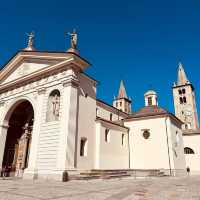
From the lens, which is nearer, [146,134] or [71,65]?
[71,65]

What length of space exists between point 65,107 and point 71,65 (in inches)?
142

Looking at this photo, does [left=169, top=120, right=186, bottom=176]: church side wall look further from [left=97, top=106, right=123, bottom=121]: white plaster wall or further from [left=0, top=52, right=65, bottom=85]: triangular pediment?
[left=0, top=52, right=65, bottom=85]: triangular pediment

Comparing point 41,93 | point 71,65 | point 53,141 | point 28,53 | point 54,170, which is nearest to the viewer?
point 54,170

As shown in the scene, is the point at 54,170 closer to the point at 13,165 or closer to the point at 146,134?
the point at 13,165

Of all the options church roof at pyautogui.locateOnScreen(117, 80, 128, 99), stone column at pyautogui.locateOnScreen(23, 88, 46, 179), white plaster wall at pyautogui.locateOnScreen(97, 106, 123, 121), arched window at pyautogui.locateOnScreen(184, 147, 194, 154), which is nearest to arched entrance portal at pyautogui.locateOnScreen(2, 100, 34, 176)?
stone column at pyautogui.locateOnScreen(23, 88, 46, 179)

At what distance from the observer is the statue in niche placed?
17.9m

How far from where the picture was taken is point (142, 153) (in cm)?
2372

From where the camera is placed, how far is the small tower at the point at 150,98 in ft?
105

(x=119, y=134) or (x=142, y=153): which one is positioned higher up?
(x=119, y=134)

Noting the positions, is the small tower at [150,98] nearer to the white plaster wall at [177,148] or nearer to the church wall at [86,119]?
the white plaster wall at [177,148]

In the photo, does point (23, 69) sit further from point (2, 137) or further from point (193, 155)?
point (193, 155)

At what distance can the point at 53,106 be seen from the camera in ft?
60.0

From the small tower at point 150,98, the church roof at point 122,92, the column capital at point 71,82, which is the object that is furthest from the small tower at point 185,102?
the column capital at point 71,82

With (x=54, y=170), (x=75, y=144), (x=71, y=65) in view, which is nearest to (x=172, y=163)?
(x=75, y=144)
